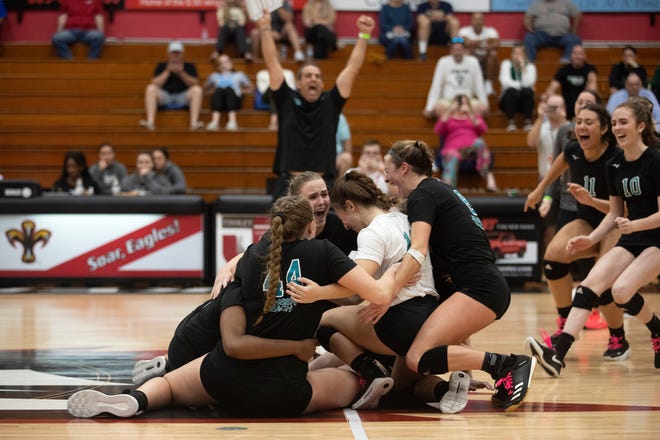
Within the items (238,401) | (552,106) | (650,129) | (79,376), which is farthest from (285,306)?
(552,106)

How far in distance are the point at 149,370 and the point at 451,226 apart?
176 cm

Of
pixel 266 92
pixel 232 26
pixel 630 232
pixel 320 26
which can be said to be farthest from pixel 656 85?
pixel 630 232

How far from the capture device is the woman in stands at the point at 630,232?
6055 mm

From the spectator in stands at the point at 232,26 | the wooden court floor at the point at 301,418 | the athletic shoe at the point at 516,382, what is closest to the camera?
the wooden court floor at the point at 301,418

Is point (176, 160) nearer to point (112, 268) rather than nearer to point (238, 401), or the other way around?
point (112, 268)

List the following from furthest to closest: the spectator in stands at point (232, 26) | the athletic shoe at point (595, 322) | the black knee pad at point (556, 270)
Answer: the spectator in stands at point (232, 26) < the athletic shoe at point (595, 322) < the black knee pad at point (556, 270)

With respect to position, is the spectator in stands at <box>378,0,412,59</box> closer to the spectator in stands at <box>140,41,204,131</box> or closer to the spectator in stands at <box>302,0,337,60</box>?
the spectator in stands at <box>302,0,337,60</box>

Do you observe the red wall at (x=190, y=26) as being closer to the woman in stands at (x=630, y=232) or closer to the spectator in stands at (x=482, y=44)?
the spectator in stands at (x=482, y=44)

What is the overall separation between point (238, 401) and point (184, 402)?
340 millimetres

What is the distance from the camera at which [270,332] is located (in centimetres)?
458

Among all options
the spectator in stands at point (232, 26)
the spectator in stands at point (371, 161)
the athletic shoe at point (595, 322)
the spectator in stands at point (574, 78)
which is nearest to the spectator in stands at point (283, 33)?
the spectator in stands at point (232, 26)

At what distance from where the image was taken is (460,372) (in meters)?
4.92

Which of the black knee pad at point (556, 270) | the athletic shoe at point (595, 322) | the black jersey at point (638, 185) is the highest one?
the black jersey at point (638, 185)

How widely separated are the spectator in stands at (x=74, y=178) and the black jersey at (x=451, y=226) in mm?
7549
